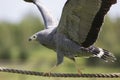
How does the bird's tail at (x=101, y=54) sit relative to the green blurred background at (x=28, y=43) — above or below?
above

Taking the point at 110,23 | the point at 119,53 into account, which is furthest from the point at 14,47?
the point at 119,53

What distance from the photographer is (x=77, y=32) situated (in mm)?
8203

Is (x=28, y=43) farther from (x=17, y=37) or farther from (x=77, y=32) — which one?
(x=77, y=32)

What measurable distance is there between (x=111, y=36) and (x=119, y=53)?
8203mm

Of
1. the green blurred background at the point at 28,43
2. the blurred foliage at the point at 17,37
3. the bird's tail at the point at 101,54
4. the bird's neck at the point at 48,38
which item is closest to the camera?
the bird's tail at the point at 101,54

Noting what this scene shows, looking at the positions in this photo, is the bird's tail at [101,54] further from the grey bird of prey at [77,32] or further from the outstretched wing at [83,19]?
the outstretched wing at [83,19]

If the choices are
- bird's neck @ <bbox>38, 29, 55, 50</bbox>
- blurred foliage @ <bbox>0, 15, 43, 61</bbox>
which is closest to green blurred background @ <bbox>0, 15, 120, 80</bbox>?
blurred foliage @ <bbox>0, 15, 43, 61</bbox>

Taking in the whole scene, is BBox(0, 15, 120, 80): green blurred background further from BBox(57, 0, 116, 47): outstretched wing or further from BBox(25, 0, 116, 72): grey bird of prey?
BBox(57, 0, 116, 47): outstretched wing

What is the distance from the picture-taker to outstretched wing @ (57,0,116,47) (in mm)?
7773

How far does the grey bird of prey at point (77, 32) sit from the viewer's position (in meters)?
7.85

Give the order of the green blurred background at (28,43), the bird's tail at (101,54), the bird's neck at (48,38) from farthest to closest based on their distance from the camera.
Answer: the green blurred background at (28,43) < the bird's neck at (48,38) < the bird's tail at (101,54)

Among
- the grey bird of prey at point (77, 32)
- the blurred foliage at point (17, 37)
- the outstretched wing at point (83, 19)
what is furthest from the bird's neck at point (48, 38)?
the blurred foliage at point (17, 37)

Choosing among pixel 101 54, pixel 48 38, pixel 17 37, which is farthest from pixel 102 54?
pixel 17 37

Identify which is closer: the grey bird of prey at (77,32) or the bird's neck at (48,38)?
the grey bird of prey at (77,32)
